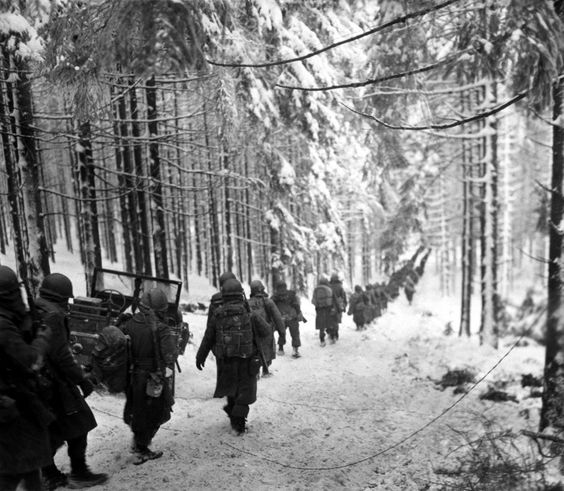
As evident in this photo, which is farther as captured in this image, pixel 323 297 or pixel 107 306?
pixel 323 297

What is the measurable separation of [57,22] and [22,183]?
212 inches

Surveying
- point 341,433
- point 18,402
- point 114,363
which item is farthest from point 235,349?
point 18,402

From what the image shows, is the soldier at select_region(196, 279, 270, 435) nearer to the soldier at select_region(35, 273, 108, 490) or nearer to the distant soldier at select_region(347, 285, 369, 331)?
the soldier at select_region(35, 273, 108, 490)

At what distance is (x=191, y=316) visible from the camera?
1482cm

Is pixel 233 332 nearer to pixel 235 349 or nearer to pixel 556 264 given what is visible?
pixel 235 349

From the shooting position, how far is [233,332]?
5.96 meters

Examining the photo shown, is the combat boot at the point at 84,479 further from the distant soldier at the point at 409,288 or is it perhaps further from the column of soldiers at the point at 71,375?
the distant soldier at the point at 409,288

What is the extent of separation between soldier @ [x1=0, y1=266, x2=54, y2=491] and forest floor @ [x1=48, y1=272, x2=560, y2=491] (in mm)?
1128

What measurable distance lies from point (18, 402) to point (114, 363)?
155 centimetres

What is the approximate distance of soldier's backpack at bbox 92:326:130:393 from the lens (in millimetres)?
5027

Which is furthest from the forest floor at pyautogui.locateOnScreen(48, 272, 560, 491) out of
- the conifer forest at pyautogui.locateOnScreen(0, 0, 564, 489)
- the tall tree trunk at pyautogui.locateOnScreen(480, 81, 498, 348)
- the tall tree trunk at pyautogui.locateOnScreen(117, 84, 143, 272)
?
the tall tree trunk at pyautogui.locateOnScreen(117, 84, 143, 272)

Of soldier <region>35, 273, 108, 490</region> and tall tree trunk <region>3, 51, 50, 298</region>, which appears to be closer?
soldier <region>35, 273, 108, 490</region>

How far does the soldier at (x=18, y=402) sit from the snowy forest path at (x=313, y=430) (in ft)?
3.81

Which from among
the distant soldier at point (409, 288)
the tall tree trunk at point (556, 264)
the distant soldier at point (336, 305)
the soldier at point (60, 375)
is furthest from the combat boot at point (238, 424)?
the distant soldier at point (409, 288)
